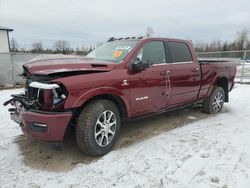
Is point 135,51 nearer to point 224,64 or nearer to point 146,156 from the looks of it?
point 146,156

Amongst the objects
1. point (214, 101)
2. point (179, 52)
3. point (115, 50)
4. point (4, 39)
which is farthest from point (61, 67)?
point (4, 39)

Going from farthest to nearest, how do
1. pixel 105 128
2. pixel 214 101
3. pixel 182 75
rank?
pixel 214 101 → pixel 182 75 → pixel 105 128

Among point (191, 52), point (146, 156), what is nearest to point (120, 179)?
point (146, 156)

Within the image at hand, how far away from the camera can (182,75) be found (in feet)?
16.2

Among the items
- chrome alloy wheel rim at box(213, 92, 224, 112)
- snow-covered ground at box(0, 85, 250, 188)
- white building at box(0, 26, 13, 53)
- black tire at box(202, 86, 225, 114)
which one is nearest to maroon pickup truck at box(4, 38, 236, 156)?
snow-covered ground at box(0, 85, 250, 188)

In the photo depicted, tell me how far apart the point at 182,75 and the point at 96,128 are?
2297mm

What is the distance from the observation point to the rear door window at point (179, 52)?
4.90m

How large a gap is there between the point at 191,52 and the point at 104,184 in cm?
373

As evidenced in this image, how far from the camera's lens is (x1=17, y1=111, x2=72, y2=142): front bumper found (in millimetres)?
3119

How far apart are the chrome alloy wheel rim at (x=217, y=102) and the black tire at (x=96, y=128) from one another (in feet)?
11.1

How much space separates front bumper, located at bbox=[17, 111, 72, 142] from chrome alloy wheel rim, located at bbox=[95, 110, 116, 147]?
0.52 meters

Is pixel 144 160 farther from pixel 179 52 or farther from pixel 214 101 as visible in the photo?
pixel 214 101

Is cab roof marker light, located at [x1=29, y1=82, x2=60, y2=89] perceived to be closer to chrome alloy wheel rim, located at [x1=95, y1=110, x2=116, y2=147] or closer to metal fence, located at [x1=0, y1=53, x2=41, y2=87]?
chrome alloy wheel rim, located at [x1=95, y1=110, x2=116, y2=147]

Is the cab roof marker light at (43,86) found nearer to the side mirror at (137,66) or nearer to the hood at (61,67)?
the hood at (61,67)
